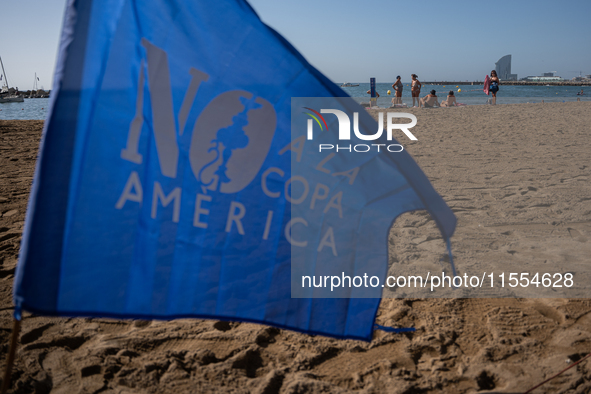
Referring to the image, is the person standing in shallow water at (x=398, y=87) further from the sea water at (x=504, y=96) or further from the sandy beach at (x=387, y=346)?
the sandy beach at (x=387, y=346)

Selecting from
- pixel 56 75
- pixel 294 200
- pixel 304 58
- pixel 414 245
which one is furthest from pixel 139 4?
pixel 414 245

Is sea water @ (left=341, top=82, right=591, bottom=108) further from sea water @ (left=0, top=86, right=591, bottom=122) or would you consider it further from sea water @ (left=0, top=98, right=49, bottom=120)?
sea water @ (left=0, top=98, right=49, bottom=120)

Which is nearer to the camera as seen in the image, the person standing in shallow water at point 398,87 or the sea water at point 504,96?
the person standing in shallow water at point 398,87

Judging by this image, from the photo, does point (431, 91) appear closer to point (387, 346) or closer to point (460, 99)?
point (460, 99)

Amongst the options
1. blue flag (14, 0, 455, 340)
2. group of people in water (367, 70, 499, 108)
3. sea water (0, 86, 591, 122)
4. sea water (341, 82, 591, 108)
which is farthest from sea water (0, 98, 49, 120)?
blue flag (14, 0, 455, 340)

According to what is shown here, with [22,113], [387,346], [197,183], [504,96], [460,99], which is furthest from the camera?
[504,96]

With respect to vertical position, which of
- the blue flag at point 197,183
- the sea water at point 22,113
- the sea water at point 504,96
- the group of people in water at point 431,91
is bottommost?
the blue flag at point 197,183

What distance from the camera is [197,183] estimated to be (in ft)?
5.13

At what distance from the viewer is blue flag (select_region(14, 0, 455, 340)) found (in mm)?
1295

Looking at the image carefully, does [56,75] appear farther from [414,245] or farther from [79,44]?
[414,245]

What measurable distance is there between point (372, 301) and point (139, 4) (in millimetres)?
1480

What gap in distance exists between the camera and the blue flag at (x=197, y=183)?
4.25 ft

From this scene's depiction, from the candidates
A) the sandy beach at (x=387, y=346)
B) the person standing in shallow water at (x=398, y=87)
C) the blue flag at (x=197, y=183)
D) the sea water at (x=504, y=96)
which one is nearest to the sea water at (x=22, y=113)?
the person standing in shallow water at (x=398, y=87)

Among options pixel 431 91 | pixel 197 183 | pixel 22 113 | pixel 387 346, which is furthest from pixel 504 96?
pixel 197 183
